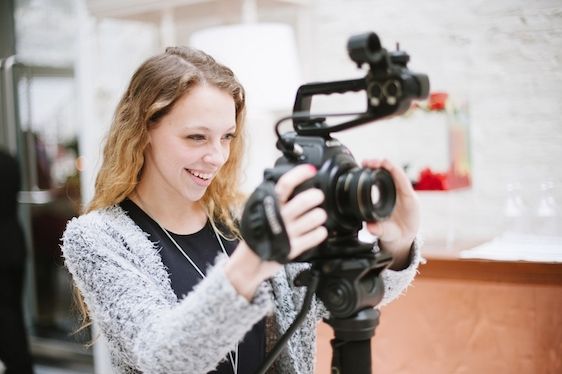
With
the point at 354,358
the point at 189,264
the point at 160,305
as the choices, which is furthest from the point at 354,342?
the point at 189,264

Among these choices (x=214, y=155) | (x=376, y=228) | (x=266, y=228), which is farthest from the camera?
(x=214, y=155)

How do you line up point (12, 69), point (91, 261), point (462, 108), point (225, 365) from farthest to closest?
point (12, 69), point (462, 108), point (225, 365), point (91, 261)

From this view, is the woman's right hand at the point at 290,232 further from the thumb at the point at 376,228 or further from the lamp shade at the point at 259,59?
the lamp shade at the point at 259,59

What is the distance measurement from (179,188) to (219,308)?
0.39 m

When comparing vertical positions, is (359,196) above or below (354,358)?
above

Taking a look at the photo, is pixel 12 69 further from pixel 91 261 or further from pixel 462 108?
pixel 91 261

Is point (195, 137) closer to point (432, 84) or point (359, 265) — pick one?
point (359, 265)

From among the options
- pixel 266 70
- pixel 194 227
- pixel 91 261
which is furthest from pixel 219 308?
pixel 266 70

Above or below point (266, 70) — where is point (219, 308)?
below

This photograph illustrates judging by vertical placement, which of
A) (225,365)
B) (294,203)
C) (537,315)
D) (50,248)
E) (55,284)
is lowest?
(55,284)

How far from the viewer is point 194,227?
46.9 inches

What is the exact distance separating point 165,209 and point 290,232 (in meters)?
0.48

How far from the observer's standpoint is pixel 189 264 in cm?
112

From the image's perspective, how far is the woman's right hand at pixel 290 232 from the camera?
745mm
